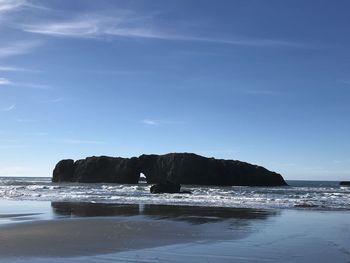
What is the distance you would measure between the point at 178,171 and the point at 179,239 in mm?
79617

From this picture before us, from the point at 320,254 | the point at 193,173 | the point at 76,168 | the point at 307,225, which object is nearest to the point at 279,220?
the point at 307,225

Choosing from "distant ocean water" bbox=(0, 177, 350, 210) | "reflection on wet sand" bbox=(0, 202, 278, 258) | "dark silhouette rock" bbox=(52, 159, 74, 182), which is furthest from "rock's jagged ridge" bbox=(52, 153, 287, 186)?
"reflection on wet sand" bbox=(0, 202, 278, 258)

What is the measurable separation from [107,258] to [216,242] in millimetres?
3805

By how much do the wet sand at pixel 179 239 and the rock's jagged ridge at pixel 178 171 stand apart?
72346 mm

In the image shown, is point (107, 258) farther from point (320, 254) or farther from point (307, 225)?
point (307, 225)

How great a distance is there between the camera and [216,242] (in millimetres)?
13820

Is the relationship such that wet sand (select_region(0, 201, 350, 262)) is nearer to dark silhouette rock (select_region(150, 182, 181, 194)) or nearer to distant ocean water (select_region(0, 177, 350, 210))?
distant ocean water (select_region(0, 177, 350, 210))

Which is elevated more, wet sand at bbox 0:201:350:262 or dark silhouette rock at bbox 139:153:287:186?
dark silhouette rock at bbox 139:153:287:186

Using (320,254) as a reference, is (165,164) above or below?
above

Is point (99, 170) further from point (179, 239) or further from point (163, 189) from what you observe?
point (179, 239)

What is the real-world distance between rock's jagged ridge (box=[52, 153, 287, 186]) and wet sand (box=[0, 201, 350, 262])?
72346 mm

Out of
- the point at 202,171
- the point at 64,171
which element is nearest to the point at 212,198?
the point at 202,171

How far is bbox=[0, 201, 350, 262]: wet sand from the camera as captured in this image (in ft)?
37.4

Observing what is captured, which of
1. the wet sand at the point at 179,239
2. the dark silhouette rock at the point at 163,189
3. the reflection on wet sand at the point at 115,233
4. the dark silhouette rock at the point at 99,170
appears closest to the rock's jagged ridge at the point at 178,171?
the dark silhouette rock at the point at 99,170
